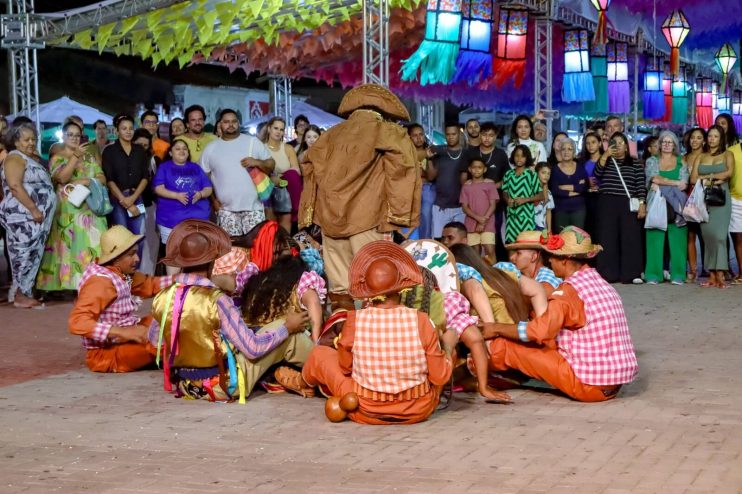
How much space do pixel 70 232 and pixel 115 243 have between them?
12.6 ft

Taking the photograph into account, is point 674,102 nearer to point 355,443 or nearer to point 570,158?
point 570,158

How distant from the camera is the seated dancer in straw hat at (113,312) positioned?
22.9 ft

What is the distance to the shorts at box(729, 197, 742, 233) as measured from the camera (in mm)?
11703

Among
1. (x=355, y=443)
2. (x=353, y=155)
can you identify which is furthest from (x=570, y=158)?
(x=355, y=443)

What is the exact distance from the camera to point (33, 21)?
52.7 feet

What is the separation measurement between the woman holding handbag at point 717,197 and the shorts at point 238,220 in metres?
4.69

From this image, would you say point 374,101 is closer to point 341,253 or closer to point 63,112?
point 341,253

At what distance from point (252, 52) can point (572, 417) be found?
12.8 m

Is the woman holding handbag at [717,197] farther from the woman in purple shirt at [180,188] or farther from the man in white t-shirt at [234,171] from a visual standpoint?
the woman in purple shirt at [180,188]

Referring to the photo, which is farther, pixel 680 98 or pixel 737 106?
pixel 737 106

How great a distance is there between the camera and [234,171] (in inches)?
416

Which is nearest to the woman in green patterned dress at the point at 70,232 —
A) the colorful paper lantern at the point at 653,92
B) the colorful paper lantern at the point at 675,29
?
the colorful paper lantern at the point at 675,29

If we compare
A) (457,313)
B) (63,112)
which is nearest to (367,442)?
(457,313)

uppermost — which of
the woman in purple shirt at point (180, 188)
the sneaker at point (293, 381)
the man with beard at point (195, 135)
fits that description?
the man with beard at point (195, 135)
